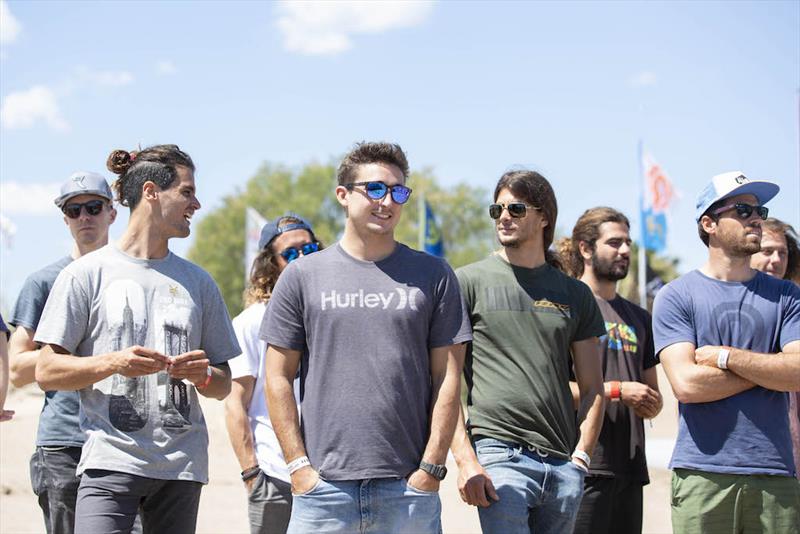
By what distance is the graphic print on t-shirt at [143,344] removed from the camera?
14.2ft

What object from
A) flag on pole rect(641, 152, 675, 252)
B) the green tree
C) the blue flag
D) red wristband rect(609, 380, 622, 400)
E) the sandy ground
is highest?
the green tree

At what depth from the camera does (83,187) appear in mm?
5750

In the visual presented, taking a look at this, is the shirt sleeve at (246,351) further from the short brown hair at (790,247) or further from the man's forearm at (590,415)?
the short brown hair at (790,247)

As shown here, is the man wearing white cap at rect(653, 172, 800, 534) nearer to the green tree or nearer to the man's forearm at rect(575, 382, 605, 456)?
the man's forearm at rect(575, 382, 605, 456)

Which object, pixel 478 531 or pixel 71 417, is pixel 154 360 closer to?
pixel 71 417

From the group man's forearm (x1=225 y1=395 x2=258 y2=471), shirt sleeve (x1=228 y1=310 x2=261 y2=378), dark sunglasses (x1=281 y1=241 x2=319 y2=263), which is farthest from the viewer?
dark sunglasses (x1=281 y1=241 x2=319 y2=263)

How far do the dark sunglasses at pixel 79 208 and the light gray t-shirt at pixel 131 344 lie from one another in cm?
132

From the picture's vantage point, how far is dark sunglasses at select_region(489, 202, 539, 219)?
4.95m

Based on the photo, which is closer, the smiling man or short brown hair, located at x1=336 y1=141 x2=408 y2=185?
the smiling man

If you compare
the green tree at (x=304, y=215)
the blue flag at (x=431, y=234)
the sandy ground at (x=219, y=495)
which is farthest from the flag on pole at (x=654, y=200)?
the green tree at (x=304, y=215)

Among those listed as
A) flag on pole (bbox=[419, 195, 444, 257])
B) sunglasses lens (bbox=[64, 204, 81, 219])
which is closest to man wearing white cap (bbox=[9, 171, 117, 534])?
sunglasses lens (bbox=[64, 204, 81, 219])

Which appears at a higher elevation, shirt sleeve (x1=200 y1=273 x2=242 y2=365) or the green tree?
the green tree

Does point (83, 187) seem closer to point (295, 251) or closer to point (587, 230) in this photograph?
point (295, 251)

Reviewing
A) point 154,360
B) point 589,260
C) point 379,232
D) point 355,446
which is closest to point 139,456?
point 154,360
